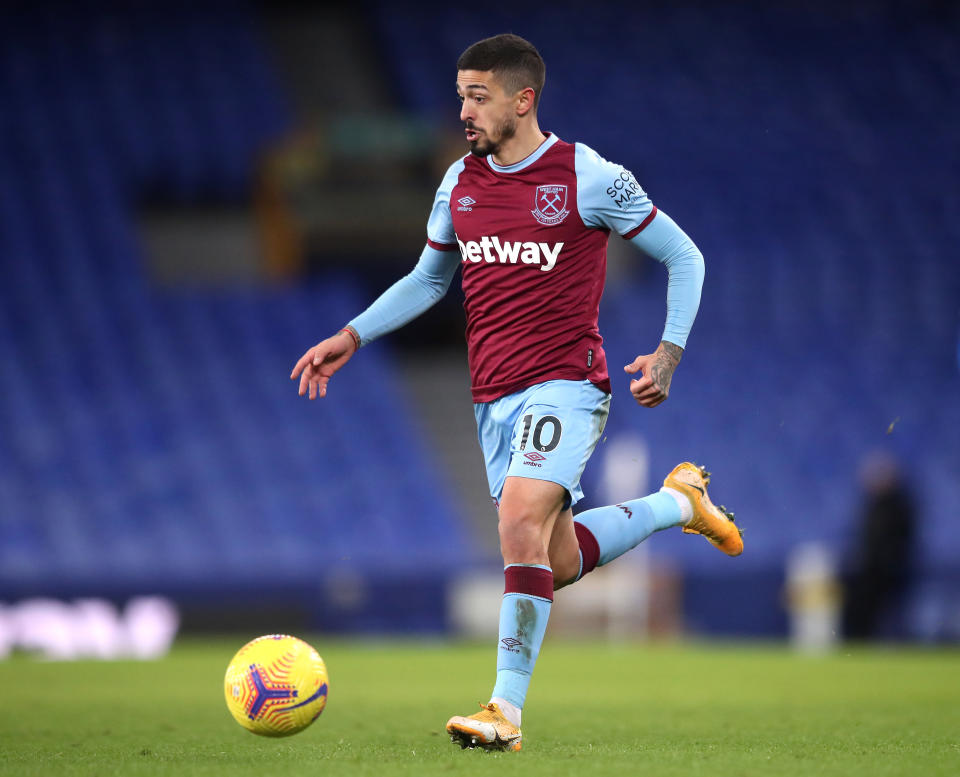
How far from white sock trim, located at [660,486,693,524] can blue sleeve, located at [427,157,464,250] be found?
1.22 metres

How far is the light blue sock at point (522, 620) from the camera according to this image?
4.57 metres

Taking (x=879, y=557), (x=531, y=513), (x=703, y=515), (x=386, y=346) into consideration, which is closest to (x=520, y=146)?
(x=531, y=513)

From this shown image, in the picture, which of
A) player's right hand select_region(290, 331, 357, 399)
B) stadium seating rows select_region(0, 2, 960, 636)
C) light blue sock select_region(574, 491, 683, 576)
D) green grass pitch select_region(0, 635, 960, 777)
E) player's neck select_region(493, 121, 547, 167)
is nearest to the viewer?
green grass pitch select_region(0, 635, 960, 777)

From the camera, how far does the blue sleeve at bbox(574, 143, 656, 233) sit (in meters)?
4.84

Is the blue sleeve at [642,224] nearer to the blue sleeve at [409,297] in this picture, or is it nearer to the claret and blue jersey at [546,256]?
the claret and blue jersey at [546,256]

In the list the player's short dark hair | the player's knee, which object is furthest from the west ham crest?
the player's knee

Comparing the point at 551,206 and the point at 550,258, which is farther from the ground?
the point at 551,206

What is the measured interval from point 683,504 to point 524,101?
1.61 metres

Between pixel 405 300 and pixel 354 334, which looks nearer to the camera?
pixel 354 334

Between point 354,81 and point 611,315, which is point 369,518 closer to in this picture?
point 611,315

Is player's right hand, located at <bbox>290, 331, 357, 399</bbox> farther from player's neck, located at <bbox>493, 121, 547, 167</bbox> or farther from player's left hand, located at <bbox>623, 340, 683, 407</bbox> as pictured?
player's left hand, located at <bbox>623, 340, 683, 407</bbox>

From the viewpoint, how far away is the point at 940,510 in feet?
50.6

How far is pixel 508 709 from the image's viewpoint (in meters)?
4.48

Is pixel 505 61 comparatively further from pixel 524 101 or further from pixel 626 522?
pixel 626 522
